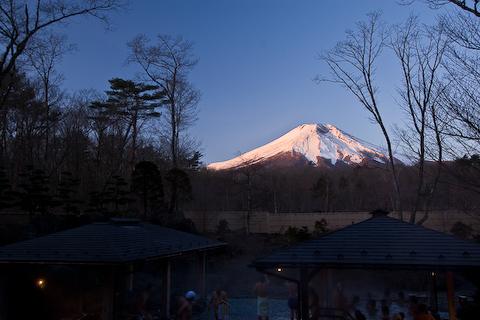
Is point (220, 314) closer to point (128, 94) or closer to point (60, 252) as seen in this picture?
point (60, 252)

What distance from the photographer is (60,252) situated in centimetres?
682

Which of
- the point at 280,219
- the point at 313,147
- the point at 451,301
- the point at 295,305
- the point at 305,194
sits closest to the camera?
the point at 451,301

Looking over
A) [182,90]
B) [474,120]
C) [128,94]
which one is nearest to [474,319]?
[474,120]

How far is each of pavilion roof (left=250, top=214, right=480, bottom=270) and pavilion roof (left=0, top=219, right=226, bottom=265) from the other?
105 inches

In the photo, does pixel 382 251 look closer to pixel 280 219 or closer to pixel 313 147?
pixel 280 219

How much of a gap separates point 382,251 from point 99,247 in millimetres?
5451

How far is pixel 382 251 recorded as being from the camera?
234 inches

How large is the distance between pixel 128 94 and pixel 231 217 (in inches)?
458

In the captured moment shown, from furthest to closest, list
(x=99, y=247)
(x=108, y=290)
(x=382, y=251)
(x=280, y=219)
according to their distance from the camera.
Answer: (x=280, y=219) < (x=99, y=247) < (x=108, y=290) < (x=382, y=251)

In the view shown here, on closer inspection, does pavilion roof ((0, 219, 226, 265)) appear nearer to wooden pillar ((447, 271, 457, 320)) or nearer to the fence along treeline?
wooden pillar ((447, 271, 457, 320))

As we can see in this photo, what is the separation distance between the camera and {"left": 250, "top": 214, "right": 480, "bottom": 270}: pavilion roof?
5527mm

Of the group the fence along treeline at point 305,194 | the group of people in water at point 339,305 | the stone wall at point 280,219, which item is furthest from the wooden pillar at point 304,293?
the fence along treeline at point 305,194

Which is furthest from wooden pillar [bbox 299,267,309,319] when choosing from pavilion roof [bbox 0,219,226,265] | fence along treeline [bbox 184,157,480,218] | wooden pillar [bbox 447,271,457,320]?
fence along treeline [bbox 184,157,480,218]

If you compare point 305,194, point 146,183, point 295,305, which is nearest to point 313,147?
point 305,194
